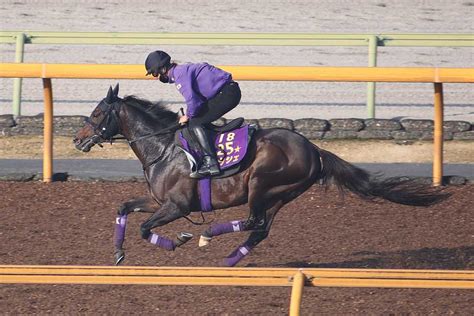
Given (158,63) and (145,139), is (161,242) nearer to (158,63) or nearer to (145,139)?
(145,139)

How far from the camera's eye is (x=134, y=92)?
17.6 m

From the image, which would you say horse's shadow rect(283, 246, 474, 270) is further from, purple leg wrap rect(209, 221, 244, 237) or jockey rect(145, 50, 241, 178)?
jockey rect(145, 50, 241, 178)

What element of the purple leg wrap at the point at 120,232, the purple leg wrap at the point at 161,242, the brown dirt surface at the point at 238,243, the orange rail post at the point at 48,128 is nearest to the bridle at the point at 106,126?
the purple leg wrap at the point at 120,232

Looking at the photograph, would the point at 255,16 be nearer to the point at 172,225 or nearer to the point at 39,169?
the point at 39,169

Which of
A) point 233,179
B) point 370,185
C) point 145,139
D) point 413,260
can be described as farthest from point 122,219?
point 413,260

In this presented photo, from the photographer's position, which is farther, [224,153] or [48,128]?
[48,128]

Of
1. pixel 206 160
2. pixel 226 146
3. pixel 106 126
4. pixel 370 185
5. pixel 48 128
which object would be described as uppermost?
pixel 106 126

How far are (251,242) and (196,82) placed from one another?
1327 mm

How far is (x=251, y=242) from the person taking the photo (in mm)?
8711

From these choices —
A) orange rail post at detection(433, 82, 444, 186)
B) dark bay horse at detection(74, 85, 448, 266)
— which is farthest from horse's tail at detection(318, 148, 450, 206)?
orange rail post at detection(433, 82, 444, 186)

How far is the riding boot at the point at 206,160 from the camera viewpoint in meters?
8.55

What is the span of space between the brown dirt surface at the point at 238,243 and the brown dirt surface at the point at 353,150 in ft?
5.25

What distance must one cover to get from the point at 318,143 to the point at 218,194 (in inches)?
196

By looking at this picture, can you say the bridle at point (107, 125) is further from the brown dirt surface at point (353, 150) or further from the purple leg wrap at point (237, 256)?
the brown dirt surface at point (353, 150)
